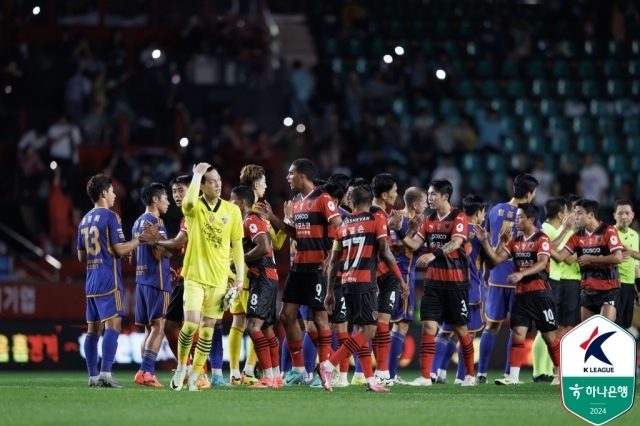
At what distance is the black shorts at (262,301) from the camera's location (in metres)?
13.3

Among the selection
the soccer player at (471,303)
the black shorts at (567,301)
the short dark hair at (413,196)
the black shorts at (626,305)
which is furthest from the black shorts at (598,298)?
the short dark hair at (413,196)

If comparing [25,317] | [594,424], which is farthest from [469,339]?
[25,317]

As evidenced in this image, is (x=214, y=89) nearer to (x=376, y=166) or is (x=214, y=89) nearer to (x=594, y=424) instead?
(x=376, y=166)

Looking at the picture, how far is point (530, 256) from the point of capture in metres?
14.5

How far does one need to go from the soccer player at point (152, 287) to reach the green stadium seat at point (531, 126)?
15.5m

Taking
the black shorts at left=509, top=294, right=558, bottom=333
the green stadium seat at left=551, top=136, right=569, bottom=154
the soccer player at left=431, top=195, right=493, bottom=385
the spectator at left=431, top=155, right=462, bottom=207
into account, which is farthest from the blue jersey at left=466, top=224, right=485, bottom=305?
the green stadium seat at left=551, top=136, right=569, bottom=154

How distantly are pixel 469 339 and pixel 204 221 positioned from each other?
3849mm

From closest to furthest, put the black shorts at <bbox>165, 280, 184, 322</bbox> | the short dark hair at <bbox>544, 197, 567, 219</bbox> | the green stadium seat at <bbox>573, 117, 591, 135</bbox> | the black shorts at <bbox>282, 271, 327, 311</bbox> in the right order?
the black shorts at <bbox>282, 271, 327, 311</bbox> < the black shorts at <bbox>165, 280, 184, 322</bbox> < the short dark hair at <bbox>544, 197, 567, 219</bbox> < the green stadium seat at <bbox>573, 117, 591, 135</bbox>

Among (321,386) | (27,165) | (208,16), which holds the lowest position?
(321,386)

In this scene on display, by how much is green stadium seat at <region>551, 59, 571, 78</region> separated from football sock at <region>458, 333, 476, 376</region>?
53.8ft

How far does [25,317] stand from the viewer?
19422mm

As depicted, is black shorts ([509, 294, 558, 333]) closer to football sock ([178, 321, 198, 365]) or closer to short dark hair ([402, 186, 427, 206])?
short dark hair ([402, 186, 427, 206])

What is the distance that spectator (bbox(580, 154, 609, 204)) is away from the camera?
990 inches

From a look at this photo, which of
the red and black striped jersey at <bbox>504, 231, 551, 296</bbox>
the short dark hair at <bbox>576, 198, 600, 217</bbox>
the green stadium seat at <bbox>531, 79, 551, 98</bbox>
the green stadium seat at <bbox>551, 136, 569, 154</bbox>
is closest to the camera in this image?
the red and black striped jersey at <bbox>504, 231, 551, 296</bbox>
